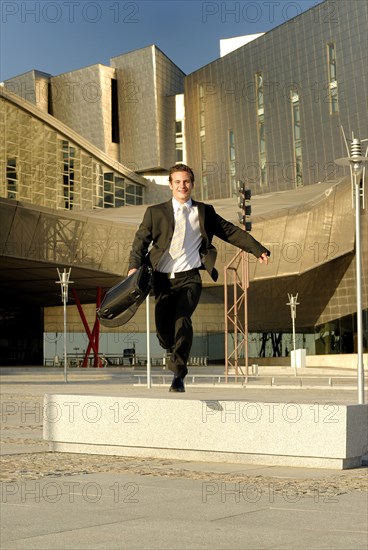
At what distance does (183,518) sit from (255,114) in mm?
67765

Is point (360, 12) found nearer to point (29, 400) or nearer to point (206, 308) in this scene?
point (206, 308)

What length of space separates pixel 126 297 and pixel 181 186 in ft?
3.67

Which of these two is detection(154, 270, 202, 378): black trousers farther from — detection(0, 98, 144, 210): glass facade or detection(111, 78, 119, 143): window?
detection(111, 78, 119, 143): window

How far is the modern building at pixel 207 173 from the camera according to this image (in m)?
52.5

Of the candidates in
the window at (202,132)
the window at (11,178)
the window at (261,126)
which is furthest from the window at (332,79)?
the window at (11,178)

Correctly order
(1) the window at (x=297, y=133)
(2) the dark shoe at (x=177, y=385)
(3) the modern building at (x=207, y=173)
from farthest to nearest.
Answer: (1) the window at (x=297, y=133) < (3) the modern building at (x=207, y=173) < (2) the dark shoe at (x=177, y=385)

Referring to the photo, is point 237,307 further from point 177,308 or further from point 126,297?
point 126,297

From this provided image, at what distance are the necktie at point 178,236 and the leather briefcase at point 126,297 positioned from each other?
0.32 m

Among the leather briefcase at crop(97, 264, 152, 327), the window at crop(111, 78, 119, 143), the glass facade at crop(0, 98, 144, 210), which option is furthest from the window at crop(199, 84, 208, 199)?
the leather briefcase at crop(97, 264, 152, 327)

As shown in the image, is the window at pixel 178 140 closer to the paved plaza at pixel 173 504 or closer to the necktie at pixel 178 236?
the paved plaza at pixel 173 504

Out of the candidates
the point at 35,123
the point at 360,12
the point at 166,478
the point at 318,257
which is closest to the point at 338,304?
the point at 318,257

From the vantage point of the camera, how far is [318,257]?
171 feet

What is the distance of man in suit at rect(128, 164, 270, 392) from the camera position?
8.05 meters

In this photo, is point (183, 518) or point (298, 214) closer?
point (183, 518)
